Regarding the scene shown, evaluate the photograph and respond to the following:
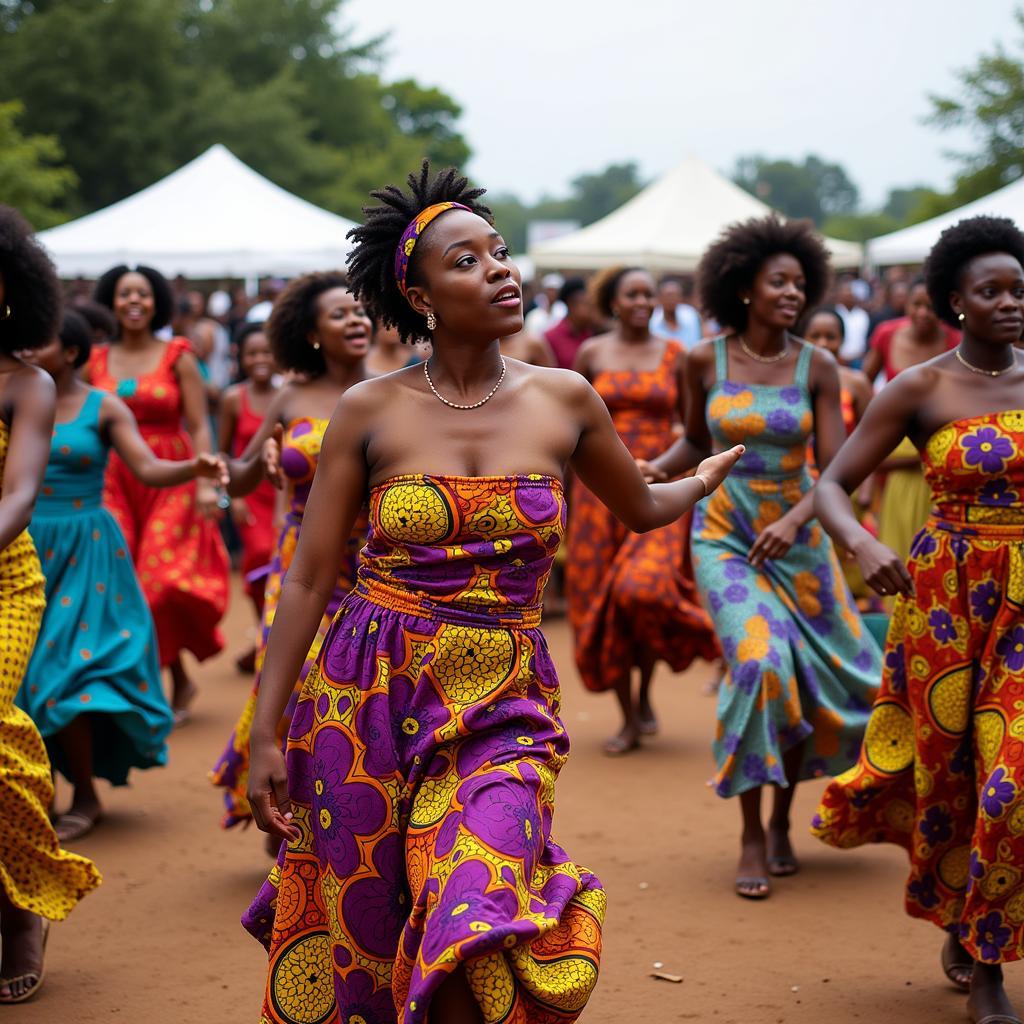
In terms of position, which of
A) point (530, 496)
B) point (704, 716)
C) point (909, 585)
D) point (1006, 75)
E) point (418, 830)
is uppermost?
point (1006, 75)

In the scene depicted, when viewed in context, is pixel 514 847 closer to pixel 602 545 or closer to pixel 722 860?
pixel 722 860

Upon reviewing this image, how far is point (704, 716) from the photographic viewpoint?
9.63 m

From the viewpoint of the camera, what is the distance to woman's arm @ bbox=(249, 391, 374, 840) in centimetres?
385

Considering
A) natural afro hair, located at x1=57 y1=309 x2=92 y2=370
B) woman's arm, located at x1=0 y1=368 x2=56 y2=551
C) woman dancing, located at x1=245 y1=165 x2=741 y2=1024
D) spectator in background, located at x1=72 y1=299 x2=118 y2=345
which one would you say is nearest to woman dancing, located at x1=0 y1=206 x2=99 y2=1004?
woman's arm, located at x1=0 y1=368 x2=56 y2=551

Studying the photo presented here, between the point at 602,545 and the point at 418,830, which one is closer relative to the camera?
the point at 418,830

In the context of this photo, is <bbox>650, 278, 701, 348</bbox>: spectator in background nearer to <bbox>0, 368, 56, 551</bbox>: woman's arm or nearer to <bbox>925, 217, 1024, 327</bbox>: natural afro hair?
<bbox>925, 217, 1024, 327</bbox>: natural afro hair

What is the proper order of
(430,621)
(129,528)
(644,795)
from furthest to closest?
(129,528) → (644,795) → (430,621)

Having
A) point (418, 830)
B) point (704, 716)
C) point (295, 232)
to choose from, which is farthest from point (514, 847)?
point (295, 232)

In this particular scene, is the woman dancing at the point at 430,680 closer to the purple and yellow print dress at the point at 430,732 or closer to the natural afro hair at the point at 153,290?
the purple and yellow print dress at the point at 430,732

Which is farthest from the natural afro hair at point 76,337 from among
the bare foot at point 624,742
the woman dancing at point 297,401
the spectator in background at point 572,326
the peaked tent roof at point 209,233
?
the peaked tent roof at point 209,233

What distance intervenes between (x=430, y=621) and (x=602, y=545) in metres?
5.39

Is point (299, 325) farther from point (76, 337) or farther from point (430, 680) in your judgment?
point (430, 680)

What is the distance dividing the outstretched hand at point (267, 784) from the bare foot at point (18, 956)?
172 cm

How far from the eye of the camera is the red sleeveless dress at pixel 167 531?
8828 mm
